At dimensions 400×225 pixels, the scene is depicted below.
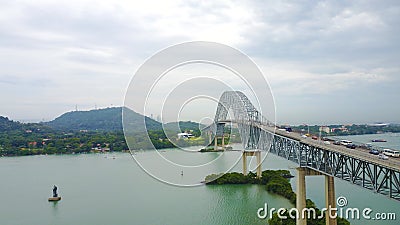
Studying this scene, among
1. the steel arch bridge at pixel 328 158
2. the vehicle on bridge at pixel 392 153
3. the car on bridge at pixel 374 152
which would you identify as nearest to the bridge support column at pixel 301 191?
the steel arch bridge at pixel 328 158

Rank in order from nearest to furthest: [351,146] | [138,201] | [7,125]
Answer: [351,146], [138,201], [7,125]

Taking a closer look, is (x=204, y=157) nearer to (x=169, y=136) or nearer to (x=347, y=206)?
(x=169, y=136)

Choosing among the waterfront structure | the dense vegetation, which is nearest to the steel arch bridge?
the waterfront structure

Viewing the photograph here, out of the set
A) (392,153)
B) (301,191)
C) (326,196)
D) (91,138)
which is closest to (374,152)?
(392,153)

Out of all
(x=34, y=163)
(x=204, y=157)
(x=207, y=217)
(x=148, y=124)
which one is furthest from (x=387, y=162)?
(x=34, y=163)

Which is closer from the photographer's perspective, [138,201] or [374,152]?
[374,152]

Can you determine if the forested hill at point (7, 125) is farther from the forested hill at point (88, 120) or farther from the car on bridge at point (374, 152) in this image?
the car on bridge at point (374, 152)

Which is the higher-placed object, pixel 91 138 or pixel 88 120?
pixel 88 120

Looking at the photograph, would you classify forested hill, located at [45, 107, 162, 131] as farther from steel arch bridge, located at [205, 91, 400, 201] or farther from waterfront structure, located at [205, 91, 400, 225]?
waterfront structure, located at [205, 91, 400, 225]

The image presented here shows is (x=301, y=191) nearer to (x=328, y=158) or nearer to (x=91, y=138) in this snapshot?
(x=328, y=158)
